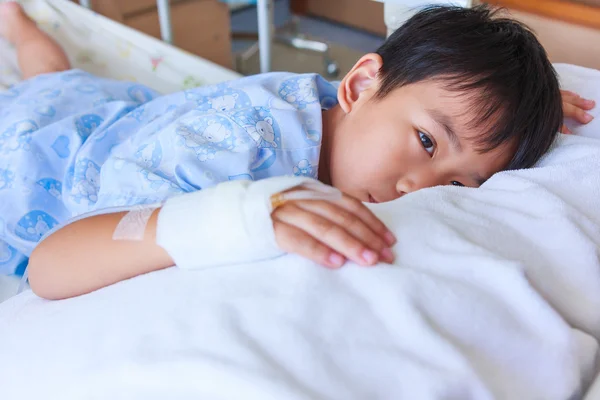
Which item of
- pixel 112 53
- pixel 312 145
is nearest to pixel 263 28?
pixel 112 53

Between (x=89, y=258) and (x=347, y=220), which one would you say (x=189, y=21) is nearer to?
(x=89, y=258)

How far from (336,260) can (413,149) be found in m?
0.33

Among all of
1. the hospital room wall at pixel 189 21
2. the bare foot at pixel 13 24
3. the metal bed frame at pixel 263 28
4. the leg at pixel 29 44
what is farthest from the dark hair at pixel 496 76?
the hospital room wall at pixel 189 21

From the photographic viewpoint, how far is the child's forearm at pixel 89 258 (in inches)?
23.7

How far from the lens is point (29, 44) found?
1.41m

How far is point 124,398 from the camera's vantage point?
456mm

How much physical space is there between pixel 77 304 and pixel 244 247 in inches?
8.4

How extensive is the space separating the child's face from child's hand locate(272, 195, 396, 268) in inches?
9.9

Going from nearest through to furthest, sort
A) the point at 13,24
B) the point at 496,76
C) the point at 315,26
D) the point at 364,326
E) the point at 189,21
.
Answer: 1. the point at 364,326
2. the point at 496,76
3. the point at 13,24
4. the point at 189,21
5. the point at 315,26

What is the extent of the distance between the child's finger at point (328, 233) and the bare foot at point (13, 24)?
123cm

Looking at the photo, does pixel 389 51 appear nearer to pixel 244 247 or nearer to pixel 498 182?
pixel 498 182

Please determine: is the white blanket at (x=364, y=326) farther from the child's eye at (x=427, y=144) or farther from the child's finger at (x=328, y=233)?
the child's eye at (x=427, y=144)

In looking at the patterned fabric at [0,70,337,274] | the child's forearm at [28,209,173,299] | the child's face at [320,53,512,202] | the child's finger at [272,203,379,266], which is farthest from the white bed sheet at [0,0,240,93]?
the child's finger at [272,203,379,266]

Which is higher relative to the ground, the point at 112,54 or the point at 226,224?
the point at 226,224
